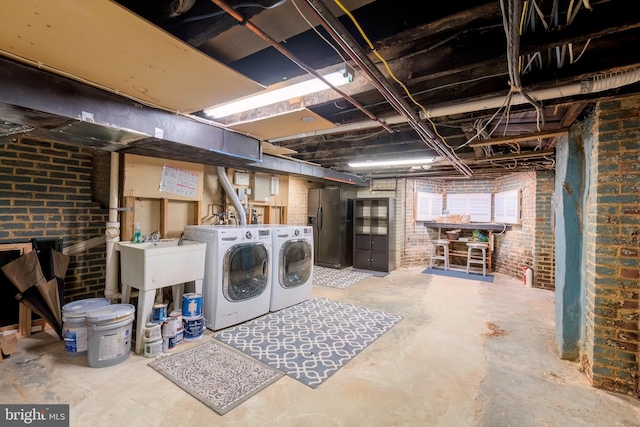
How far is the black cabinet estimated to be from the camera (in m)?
5.89

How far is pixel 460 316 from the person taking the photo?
11.3 feet

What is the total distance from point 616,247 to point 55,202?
5.03 meters

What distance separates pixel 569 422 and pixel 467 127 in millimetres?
2362

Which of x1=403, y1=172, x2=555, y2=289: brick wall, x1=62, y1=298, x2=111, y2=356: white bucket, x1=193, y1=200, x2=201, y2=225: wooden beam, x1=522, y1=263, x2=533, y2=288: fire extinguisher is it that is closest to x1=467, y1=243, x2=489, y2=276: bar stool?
x1=403, y1=172, x2=555, y2=289: brick wall

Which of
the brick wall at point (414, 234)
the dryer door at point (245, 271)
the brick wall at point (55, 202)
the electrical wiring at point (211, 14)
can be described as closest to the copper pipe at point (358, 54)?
the electrical wiring at point (211, 14)

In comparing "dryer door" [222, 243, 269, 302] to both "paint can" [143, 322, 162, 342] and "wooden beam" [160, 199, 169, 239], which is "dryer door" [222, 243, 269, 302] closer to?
"paint can" [143, 322, 162, 342]

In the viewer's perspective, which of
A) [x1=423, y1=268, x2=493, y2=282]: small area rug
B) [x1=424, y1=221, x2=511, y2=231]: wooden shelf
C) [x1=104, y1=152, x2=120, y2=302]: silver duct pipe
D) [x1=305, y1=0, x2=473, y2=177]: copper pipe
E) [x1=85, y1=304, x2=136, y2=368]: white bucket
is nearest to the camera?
[x1=305, y1=0, x2=473, y2=177]: copper pipe

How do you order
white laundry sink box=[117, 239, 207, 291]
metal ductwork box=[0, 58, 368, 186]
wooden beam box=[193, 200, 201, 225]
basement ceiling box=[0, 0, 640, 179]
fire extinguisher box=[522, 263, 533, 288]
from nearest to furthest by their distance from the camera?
basement ceiling box=[0, 0, 640, 179] → metal ductwork box=[0, 58, 368, 186] → white laundry sink box=[117, 239, 207, 291] → wooden beam box=[193, 200, 201, 225] → fire extinguisher box=[522, 263, 533, 288]

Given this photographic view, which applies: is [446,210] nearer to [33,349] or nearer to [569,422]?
[569,422]

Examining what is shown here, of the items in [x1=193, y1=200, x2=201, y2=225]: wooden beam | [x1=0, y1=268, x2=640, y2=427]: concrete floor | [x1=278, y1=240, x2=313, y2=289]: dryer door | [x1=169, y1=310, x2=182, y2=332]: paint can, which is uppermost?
[x1=193, y1=200, x2=201, y2=225]: wooden beam

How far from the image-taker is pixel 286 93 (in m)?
1.86

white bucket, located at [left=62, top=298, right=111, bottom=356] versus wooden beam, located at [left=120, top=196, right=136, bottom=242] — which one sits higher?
wooden beam, located at [left=120, top=196, right=136, bottom=242]

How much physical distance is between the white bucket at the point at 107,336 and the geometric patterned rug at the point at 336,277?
9.98 feet

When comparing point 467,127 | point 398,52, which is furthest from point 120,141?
point 467,127
